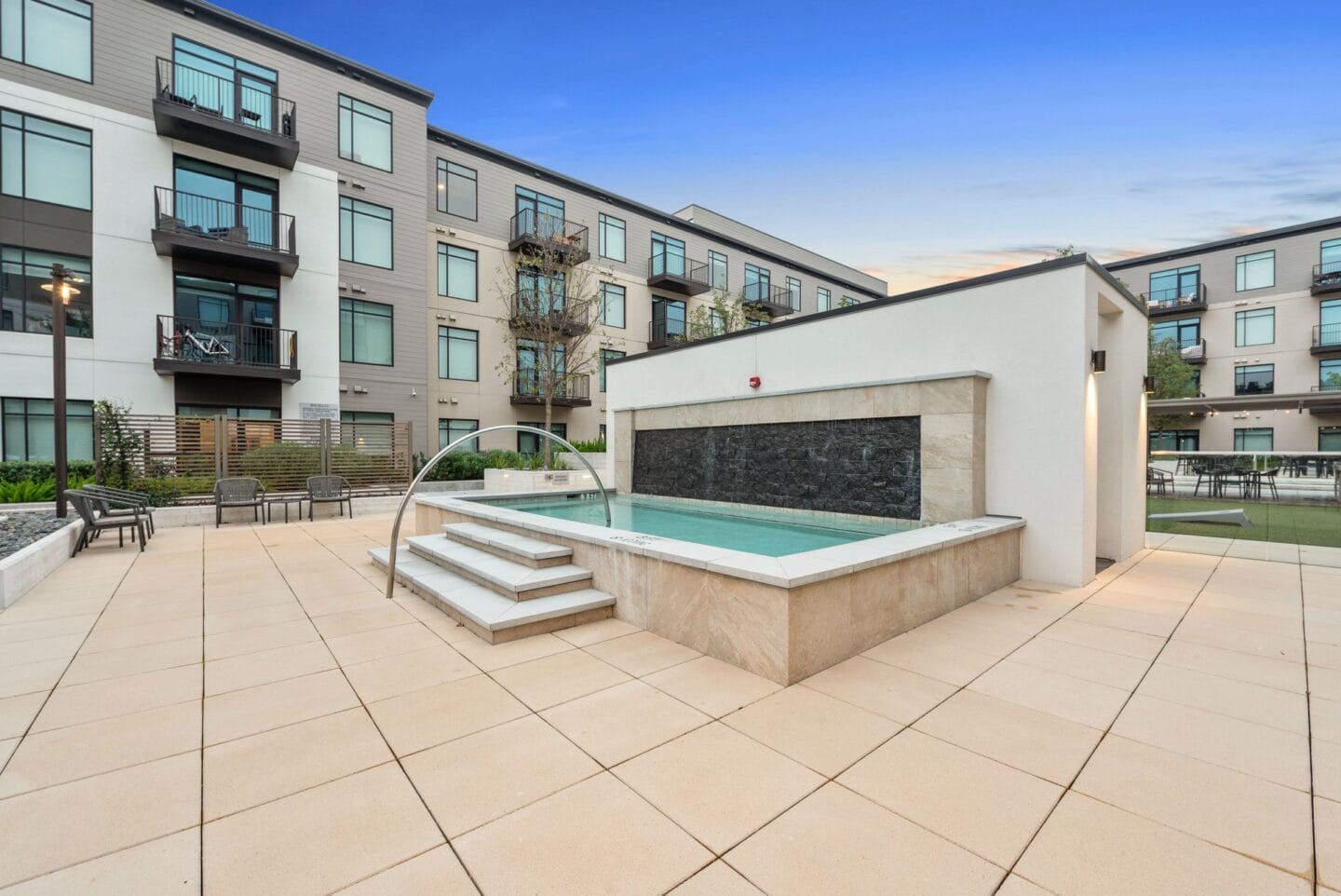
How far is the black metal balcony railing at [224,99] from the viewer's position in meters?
14.2

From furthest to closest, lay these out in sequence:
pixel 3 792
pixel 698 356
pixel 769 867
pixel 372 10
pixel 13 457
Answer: pixel 372 10 < pixel 13 457 < pixel 698 356 < pixel 3 792 < pixel 769 867

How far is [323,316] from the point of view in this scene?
53.2 ft

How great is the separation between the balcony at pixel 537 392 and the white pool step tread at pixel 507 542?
13727mm

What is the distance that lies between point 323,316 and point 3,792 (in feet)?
53.8

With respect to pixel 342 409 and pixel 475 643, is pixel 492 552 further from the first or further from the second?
pixel 342 409

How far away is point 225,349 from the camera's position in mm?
14477

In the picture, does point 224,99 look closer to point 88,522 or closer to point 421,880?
point 88,522

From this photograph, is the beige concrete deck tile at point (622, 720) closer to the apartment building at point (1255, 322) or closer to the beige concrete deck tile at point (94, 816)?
the beige concrete deck tile at point (94, 816)

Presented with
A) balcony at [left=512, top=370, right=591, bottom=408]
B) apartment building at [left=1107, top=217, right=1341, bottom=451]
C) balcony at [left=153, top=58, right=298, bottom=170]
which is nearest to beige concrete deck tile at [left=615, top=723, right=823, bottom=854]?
balcony at [left=512, top=370, right=591, bottom=408]

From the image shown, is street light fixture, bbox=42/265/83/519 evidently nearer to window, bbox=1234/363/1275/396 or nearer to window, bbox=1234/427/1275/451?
window, bbox=1234/363/1275/396

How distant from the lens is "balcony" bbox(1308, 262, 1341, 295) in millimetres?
23141

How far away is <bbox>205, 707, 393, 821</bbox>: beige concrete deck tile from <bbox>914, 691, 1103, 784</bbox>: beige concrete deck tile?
281cm

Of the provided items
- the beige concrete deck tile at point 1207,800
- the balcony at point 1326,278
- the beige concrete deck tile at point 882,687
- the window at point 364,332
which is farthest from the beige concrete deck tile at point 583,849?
the balcony at point 1326,278

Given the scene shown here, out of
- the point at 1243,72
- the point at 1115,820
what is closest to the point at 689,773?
the point at 1115,820
